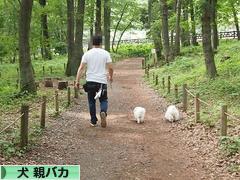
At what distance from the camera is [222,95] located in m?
14.3

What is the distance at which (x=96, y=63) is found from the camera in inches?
408

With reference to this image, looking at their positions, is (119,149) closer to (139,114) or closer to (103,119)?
(103,119)

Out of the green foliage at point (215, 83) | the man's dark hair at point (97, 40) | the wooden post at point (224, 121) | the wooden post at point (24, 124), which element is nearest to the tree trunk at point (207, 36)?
the green foliage at point (215, 83)

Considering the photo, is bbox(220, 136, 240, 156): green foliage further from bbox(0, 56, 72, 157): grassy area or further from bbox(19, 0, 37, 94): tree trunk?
bbox(19, 0, 37, 94): tree trunk

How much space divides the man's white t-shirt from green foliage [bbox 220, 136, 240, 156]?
3332 millimetres

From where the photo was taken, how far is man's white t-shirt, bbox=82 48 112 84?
10.4 metres

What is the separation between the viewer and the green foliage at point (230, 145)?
8.11 m

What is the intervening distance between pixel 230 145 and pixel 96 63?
3.85 meters

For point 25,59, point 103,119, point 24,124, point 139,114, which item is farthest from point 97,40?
point 25,59

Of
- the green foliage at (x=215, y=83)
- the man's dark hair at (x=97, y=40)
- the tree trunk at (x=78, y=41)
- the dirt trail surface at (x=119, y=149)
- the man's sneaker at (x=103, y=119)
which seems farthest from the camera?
the tree trunk at (x=78, y=41)

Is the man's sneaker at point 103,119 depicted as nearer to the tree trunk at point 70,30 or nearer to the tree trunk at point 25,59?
the tree trunk at point 25,59

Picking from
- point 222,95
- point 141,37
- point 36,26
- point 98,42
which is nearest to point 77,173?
point 98,42

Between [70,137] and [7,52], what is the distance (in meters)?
20.8

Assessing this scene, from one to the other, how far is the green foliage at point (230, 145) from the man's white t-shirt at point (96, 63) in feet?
10.9
